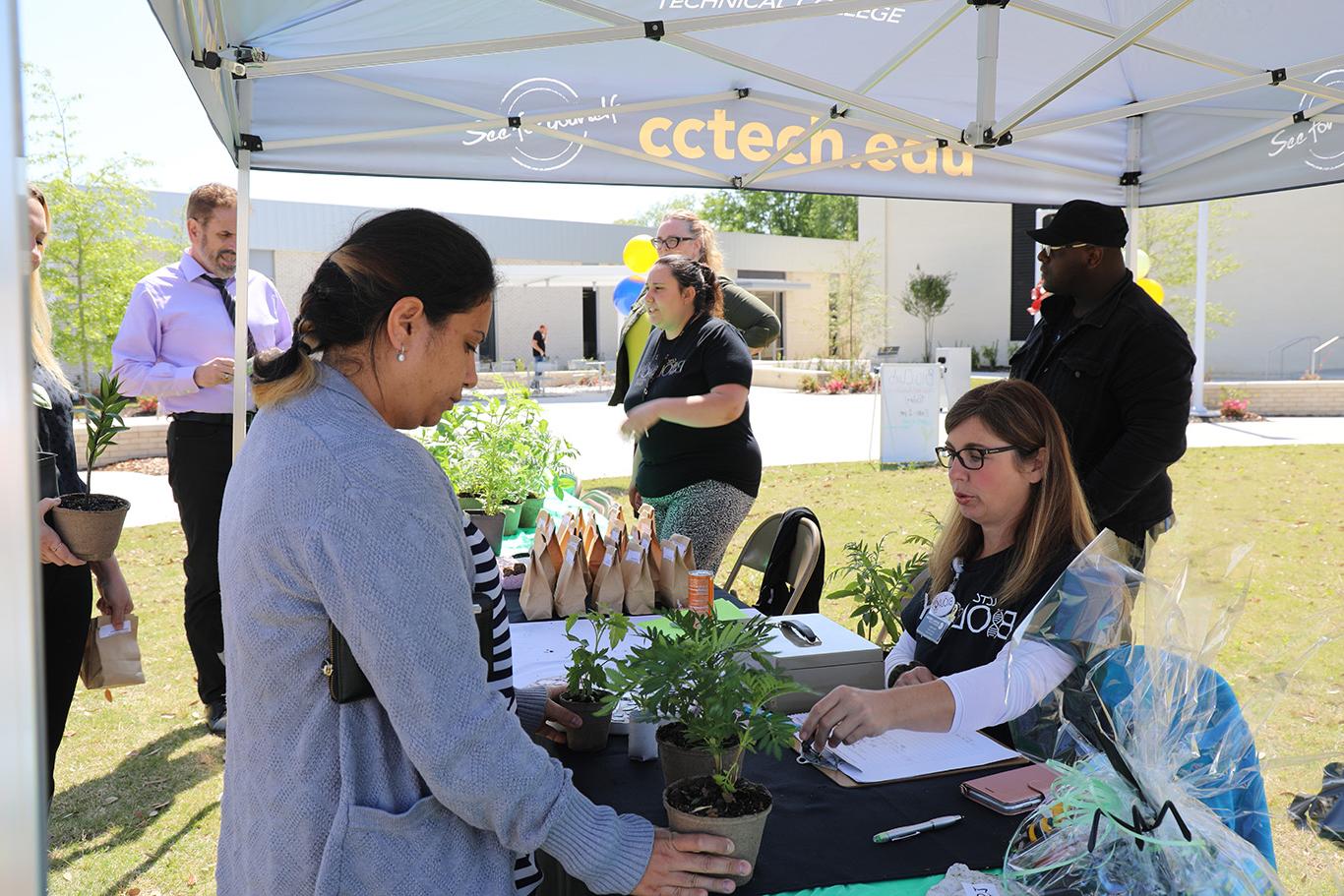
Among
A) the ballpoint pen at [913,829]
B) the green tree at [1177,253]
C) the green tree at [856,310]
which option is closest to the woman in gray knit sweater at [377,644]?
the ballpoint pen at [913,829]

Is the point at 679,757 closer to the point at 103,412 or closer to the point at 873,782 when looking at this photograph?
the point at 873,782

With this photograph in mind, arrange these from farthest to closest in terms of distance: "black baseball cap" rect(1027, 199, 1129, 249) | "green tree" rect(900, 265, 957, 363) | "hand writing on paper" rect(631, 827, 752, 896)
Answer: "green tree" rect(900, 265, 957, 363)
"black baseball cap" rect(1027, 199, 1129, 249)
"hand writing on paper" rect(631, 827, 752, 896)

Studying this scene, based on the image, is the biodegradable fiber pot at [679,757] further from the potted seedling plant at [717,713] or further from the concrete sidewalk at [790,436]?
the concrete sidewalk at [790,436]

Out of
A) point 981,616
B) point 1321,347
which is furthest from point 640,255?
point 1321,347

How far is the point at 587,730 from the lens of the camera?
1.73 metres

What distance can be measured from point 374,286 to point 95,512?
1618mm

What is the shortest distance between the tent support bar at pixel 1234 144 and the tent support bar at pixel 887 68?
134cm

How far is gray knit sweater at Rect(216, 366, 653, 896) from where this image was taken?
1.16 meters

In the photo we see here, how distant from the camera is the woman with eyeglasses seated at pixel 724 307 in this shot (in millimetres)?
4195

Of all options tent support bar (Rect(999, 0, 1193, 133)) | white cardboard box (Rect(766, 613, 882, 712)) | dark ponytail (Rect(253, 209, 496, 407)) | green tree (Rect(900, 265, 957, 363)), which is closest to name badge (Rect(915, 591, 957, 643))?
white cardboard box (Rect(766, 613, 882, 712))

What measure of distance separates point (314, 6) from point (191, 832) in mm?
2692

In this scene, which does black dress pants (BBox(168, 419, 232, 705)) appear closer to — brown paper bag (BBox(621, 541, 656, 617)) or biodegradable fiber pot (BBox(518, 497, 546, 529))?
biodegradable fiber pot (BBox(518, 497, 546, 529))

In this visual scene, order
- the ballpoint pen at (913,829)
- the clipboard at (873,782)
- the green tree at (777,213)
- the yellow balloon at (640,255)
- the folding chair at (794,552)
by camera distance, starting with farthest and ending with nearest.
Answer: the green tree at (777,213), the yellow balloon at (640,255), the folding chair at (794,552), the clipboard at (873,782), the ballpoint pen at (913,829)

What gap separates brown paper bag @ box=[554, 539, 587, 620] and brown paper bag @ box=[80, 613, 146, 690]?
4.34 ft
